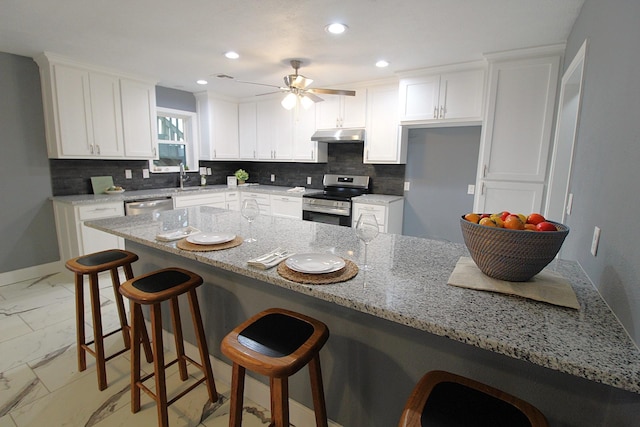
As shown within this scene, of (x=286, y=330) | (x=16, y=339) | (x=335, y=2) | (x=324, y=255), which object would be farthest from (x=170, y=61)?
(x=286, y=330)

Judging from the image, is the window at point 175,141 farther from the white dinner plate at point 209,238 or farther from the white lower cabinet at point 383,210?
the white dinner plate at point 209,238

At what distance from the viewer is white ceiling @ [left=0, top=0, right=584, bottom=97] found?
210 cm

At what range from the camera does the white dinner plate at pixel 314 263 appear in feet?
4.05

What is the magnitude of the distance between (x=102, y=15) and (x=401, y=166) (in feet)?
11.0

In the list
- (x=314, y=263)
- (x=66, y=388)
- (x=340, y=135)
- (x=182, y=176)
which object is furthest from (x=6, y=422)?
(x=340, y=135)

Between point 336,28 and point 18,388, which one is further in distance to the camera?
point 336,28

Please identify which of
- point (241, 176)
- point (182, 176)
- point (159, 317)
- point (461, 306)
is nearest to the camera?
point (461, 306)

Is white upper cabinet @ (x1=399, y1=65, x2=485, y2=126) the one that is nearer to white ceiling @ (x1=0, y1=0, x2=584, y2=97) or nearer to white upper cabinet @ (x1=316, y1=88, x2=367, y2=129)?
white ceiling @ (x1=0, y1=0, x2=584, y2=97)

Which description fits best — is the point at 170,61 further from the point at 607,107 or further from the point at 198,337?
the point at 607,107

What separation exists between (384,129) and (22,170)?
4077 millimetres

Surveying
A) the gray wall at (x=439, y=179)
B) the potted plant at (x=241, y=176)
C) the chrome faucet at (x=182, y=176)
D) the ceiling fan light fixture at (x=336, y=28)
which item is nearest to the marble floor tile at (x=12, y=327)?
the chrome faucet at (x=182, y=176)

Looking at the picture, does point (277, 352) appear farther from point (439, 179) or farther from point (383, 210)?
point (439, 179)

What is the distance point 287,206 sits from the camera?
4512 mm

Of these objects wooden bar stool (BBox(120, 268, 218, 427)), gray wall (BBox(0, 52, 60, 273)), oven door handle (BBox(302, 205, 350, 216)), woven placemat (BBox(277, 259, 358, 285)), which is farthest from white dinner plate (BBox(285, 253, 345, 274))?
gray wall (BBox(0, 52, 60, 273))
